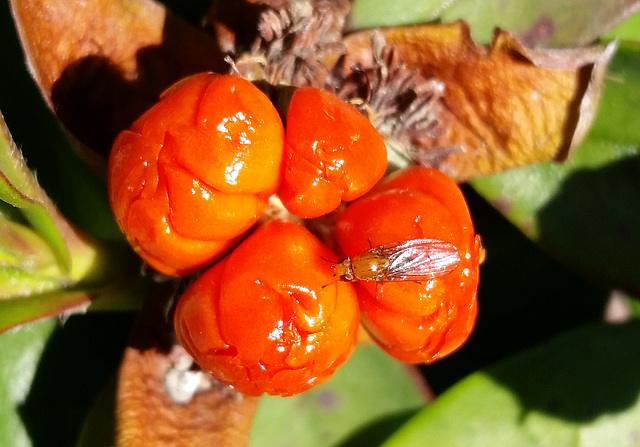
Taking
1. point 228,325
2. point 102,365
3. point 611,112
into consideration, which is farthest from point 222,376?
point 611,112

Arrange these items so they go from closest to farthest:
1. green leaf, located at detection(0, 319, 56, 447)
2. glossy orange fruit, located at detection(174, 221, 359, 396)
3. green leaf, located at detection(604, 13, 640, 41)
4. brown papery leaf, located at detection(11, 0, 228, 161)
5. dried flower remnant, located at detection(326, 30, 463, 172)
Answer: glossy orange fruit, located at detection(174, 221, 359, 396)
brown papery leaf, located at detection(11, 0, 228, 161)
dried flower remnant, located at detection(326, 30, 463, 172)
green leaf, located at detection(0, 319, 56, 447)
green leaf, located at detection(604, 13, 640, 41)

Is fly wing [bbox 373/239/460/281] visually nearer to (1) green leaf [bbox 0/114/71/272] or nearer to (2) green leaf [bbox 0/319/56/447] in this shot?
(1) green leaf [bbox 0/114/71/272]

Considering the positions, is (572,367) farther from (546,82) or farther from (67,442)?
(67,442)

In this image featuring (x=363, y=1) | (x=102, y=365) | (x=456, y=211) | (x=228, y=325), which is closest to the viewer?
(x=228, y=325)

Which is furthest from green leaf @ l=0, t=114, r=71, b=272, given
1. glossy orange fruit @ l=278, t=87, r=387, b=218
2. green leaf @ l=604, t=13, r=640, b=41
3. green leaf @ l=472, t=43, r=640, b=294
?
green leaf @ l=604, t=13, r=640, b=41

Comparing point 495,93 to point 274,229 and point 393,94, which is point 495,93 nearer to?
point 393,94

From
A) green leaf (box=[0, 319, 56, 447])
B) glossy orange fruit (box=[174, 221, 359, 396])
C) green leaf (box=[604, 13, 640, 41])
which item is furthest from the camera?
green leaf (box=[604, 13, 640, 41])
